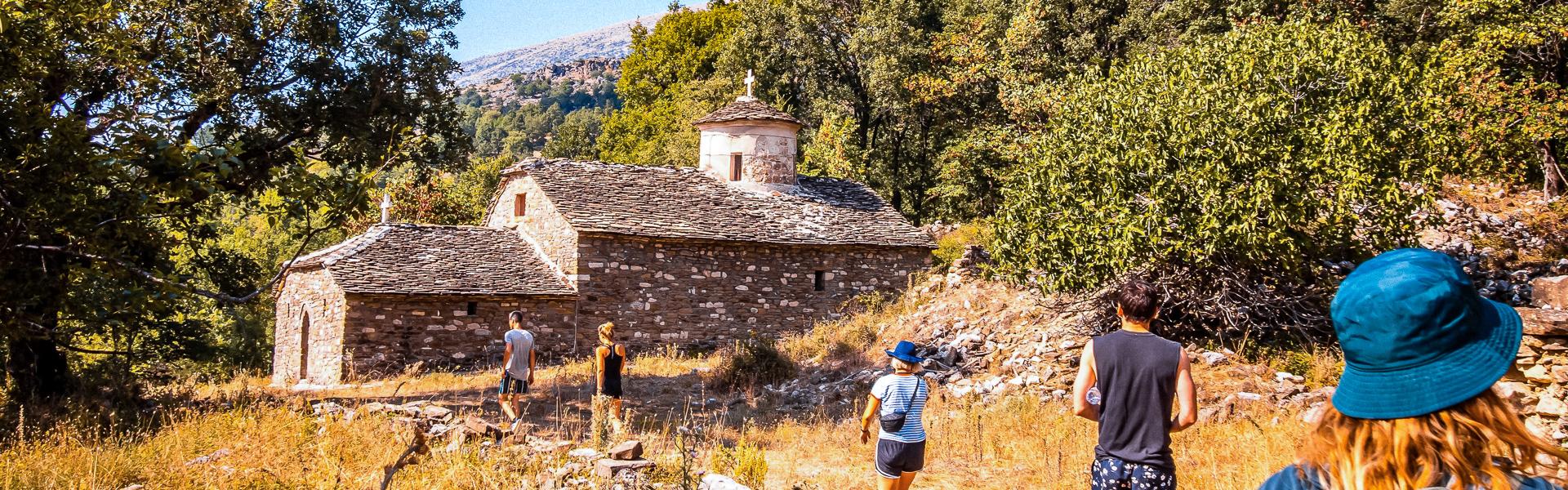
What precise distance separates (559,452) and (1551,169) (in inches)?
798

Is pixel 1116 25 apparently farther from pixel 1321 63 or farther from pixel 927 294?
Result: pixel 1321 63

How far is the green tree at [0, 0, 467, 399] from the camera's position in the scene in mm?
8453

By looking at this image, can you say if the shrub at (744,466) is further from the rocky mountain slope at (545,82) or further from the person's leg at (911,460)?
the rocky mountain slope at (545,82)

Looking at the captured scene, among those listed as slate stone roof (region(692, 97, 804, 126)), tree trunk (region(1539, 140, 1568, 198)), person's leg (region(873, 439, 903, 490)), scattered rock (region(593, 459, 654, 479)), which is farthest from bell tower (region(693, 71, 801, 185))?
person's leg (region(873, 439, 903, 490))

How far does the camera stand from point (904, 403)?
21.7ft

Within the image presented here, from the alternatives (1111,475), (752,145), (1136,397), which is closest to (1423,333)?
(1136,397)

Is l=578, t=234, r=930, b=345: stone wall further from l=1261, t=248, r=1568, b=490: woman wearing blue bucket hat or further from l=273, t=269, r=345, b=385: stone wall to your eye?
l=1261, t=248, r=1568, b=490: woman wearing blue bucket hat

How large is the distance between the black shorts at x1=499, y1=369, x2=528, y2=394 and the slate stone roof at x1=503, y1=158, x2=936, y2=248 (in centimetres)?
795

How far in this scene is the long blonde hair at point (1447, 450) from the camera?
1.75 m

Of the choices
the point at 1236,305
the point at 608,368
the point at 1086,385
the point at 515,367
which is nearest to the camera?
the point at 1086,385

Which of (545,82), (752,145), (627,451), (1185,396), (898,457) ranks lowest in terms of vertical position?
(627,451)

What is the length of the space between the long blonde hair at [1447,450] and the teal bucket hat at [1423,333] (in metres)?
0.04

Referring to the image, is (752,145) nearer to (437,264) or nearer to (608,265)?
(608,265)

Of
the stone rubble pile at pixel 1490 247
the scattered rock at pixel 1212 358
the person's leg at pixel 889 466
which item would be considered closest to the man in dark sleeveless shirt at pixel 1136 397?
the person's leg at pixel 889 466
